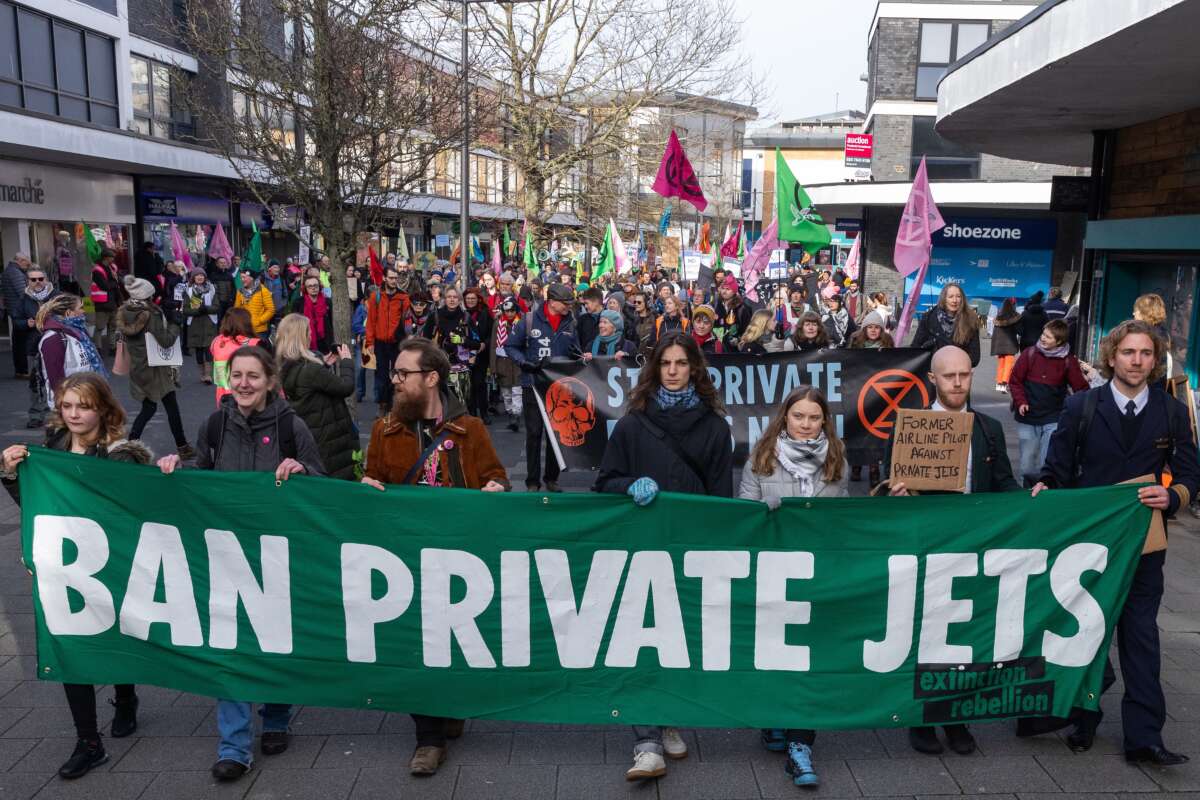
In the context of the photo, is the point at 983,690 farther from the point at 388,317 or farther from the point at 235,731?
the point at 388,317

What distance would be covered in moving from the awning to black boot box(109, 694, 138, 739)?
664 centimetres

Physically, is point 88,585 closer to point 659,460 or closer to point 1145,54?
point 659,460

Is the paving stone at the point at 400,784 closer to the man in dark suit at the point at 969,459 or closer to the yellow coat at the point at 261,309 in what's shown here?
the man in dark suit at the point at 969,459

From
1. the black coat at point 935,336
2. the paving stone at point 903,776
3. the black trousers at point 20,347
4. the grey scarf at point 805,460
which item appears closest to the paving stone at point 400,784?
the paving stone at point 903,776

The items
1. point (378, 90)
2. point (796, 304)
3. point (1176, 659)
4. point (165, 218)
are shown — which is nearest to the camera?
point (1176, 659)

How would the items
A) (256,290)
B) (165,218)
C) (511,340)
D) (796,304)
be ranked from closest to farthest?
(511,340)
(796,304)
(256,290)
(165,218)

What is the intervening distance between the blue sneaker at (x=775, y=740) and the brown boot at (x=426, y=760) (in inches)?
53.6

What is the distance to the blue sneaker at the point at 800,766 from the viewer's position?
4223 millimetres

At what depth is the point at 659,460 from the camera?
4543 millimetres

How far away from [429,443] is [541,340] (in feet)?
18.7

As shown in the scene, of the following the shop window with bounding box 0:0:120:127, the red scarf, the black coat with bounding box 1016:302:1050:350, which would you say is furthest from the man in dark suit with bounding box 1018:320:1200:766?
the shop window with bounding box 0:0:120:127

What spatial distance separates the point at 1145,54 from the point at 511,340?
5.79 m

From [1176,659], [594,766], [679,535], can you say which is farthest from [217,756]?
[1176,659]

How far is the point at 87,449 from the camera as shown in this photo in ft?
14.9
